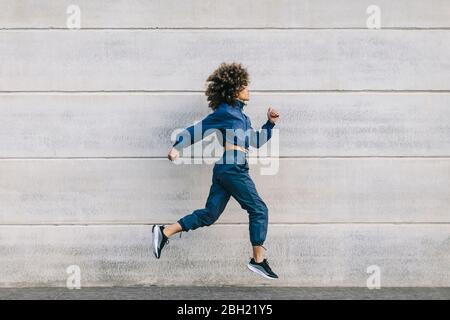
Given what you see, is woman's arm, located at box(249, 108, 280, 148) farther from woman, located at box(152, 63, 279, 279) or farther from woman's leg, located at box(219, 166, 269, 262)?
woman's leg, located at box(219, 166, 269, 262)

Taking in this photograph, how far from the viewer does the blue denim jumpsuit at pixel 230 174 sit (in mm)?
6918

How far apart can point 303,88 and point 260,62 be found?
17.6 inches

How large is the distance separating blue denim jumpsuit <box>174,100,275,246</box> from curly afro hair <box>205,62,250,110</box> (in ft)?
0.20

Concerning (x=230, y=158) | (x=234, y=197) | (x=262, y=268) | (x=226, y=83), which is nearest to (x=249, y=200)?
(x=234, y=197)

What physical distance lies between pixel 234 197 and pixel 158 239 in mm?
753

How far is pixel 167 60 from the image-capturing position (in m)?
7.34

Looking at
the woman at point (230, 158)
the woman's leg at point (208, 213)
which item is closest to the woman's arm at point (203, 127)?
the woman at point (230, 158)

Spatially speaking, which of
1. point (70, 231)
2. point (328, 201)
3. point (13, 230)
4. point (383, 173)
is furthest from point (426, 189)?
point (13, 230)

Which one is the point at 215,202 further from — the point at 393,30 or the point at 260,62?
the point at 393,30

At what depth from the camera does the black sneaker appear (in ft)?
23.0

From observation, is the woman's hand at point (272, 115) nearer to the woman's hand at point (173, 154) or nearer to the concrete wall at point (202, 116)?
the concrete wall at point (202, 116)

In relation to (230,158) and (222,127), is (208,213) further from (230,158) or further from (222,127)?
(222,127)

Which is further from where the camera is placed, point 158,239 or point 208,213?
point 158,239

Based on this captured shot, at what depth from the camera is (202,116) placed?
7.36 metres
